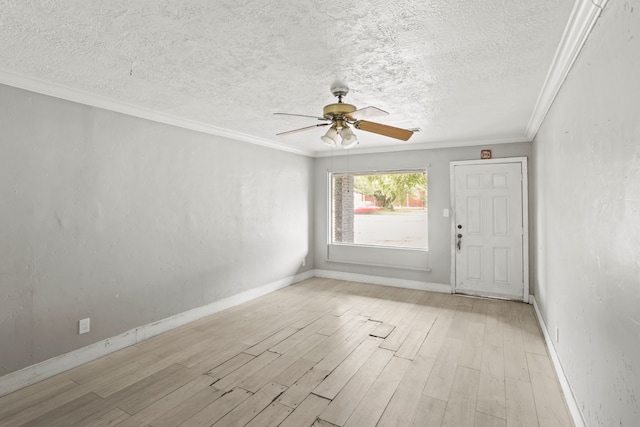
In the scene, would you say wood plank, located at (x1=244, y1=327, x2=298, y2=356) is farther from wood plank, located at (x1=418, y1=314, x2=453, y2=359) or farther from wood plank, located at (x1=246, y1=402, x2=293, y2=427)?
wood plank, located at (x1=418, y1=314, x2=453, y2=359)

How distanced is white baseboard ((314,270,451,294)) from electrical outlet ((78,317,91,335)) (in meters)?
3.86

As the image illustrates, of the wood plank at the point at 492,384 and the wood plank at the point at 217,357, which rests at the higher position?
the wood plank at the point at 217,357

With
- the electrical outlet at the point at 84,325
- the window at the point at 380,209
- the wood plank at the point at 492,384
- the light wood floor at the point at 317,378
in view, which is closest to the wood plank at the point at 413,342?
the light wood floor at the point at 317,378

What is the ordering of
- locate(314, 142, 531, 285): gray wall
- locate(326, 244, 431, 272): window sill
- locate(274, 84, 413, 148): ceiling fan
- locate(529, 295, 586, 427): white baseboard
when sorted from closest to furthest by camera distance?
locate(529, 295, 586, 427): white baseboard
locate(274, 84, 413, 148): ceiling fan
locate(314, 142, 531, 285): gray wall
locate(326, 244, 431, 272): window sill

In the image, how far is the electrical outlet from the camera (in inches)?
112

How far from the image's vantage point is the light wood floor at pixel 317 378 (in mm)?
2133

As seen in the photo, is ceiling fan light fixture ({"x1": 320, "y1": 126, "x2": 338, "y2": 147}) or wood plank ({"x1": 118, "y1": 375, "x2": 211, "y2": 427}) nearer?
wood plank ({"x1": 118, "y1": 375, "x2": 211, "y2": 427})

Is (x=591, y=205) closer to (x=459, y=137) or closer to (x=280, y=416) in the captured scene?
(x=280, y=416)

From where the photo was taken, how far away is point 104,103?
299cm

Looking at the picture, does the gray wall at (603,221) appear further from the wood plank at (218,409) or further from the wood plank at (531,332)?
the wood plank at (218,409)

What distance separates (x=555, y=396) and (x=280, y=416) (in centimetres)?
197

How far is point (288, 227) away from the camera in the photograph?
5.54 metres

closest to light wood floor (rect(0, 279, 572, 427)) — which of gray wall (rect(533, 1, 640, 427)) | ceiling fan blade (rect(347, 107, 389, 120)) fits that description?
gray wall (rect(533, 1, 640, 427))

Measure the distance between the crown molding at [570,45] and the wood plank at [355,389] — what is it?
2608 mm
